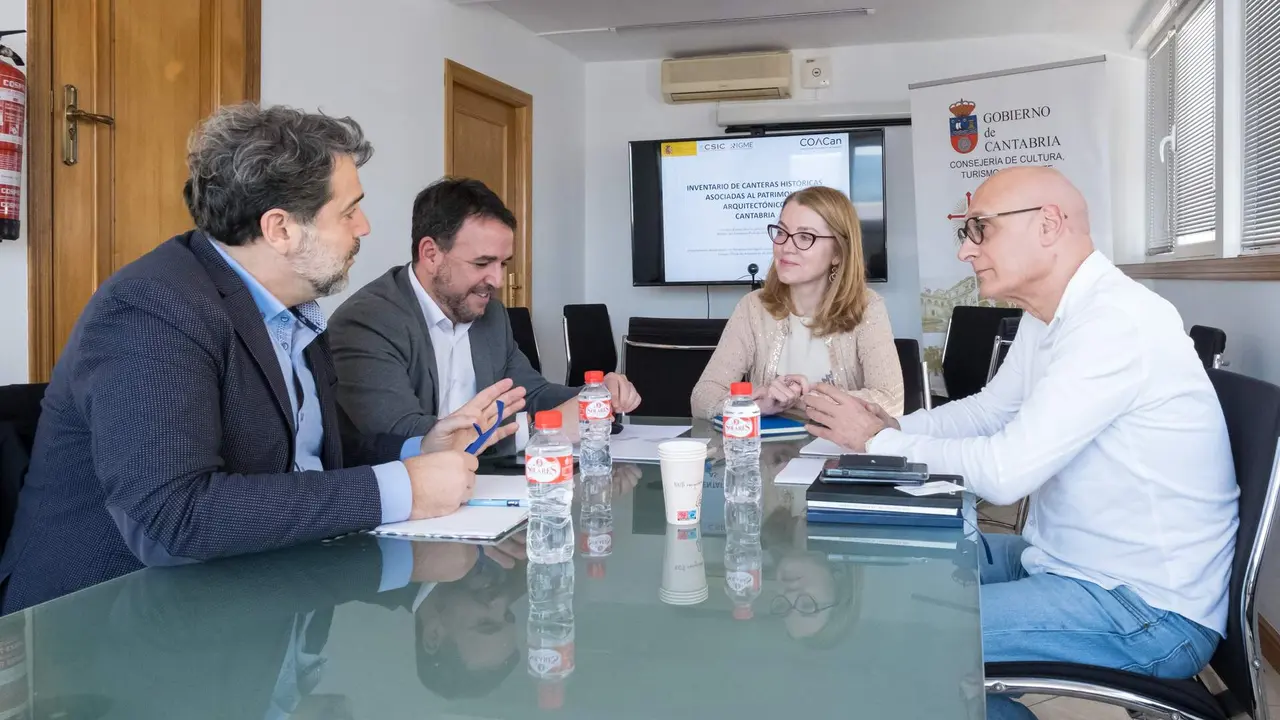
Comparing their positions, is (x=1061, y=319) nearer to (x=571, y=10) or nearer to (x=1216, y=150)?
(x=1216, y=150)

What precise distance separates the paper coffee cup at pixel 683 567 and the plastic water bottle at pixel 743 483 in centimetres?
20

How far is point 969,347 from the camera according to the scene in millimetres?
5098

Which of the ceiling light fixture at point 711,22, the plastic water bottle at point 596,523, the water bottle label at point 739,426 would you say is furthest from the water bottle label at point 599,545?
the ceiling light fixture at point 711,22

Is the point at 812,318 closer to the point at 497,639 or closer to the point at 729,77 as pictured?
the point at 497,639

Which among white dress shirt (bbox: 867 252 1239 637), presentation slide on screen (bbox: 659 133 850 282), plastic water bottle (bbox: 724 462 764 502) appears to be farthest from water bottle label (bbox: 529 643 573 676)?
presentation slide on screen (bbox: 659 133 850 282)

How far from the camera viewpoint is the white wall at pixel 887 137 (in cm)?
605

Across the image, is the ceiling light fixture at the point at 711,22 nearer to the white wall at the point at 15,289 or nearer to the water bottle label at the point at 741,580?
the white wall at the point at 15,289

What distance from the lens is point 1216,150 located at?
3.96m

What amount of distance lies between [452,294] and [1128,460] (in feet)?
5.16

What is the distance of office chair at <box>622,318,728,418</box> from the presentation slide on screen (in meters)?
3.33

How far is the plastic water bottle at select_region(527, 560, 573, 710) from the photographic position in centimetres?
83

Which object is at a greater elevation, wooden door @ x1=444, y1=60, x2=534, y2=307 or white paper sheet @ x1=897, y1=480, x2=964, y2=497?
wooden door @ x1=444, y1=60, x2=534, y2=307

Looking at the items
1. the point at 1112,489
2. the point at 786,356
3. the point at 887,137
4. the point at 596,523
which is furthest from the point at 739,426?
the point at 887,137

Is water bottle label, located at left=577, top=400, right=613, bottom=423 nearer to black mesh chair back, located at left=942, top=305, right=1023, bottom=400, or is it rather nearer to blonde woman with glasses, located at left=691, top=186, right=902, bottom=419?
blonde woman with glasses, located at left=691, top=186, right=902, bottom=419
